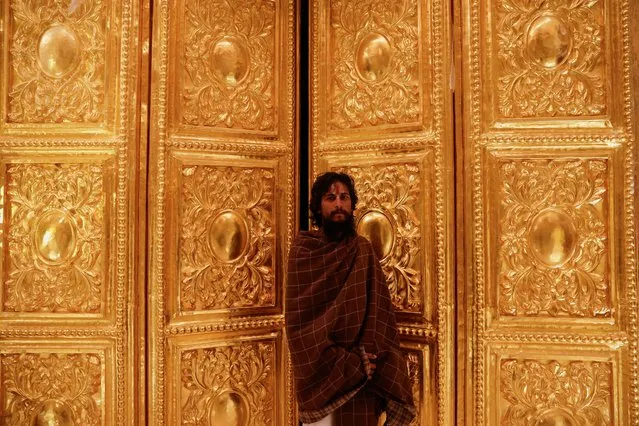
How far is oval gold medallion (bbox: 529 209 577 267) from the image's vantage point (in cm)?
234

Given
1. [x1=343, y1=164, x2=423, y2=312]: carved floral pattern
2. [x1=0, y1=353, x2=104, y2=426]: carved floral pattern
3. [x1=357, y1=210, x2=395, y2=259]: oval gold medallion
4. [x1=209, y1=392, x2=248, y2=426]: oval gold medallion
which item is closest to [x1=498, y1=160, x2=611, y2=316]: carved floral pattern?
[x1=343, y1=164, x2=423, y2=312]: carved floral pattern

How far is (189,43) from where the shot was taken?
8.33ft

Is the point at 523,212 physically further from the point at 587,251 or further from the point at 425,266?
the point at 425,266

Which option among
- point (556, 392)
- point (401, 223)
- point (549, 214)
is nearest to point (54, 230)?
point (401, 223)

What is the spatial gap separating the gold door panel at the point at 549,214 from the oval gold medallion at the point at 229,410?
914mm

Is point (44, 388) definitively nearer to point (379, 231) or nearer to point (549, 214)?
point (379, 231)

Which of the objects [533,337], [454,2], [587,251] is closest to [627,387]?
[533,337]

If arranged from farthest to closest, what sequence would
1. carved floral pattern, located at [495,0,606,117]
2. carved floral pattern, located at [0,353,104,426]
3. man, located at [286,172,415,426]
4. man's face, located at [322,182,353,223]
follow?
carved floral pattern, located at [0,353,104,426], carved floral pattern, located at [495,0,606,117], man's face, located at [322,182,353,223], man, located at [286,172,415,426]

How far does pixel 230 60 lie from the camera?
2.62 m

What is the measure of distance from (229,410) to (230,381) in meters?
0.12

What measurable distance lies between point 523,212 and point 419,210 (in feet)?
1.29

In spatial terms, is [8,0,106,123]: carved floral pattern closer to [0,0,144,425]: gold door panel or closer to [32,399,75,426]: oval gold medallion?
[0,0,144,425]: gold door panel

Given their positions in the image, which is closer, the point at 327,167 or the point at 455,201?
the point at 455,201

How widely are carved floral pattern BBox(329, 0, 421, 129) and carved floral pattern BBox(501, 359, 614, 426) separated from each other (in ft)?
3.54
